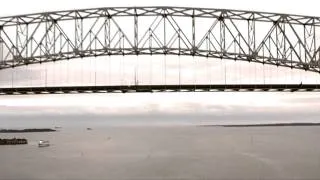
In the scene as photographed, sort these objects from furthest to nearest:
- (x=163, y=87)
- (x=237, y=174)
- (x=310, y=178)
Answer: (x=163, y=87)
(x=237, y=174)
(x=310, y=178)

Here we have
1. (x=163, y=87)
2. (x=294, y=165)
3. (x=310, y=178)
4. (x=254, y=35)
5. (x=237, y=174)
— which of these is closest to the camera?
(x=310, y=178)

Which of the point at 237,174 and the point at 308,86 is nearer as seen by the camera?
the point at 237,174

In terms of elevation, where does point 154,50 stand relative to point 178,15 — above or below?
below

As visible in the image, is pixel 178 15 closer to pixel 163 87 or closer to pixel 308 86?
pixel 163 87

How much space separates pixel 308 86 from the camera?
7294 cm

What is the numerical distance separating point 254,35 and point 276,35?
255cm

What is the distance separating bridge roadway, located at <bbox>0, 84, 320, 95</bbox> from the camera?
71.4 metres

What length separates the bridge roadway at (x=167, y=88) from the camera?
234ft

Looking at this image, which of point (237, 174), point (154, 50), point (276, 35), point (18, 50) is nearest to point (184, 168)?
point (237, 174)

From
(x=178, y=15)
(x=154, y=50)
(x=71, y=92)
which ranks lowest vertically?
(x=71, y=92)

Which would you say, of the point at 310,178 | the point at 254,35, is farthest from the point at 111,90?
the point at 310,178

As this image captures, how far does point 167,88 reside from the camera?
72312 mm

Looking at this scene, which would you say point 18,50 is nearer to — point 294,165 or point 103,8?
point 103,8

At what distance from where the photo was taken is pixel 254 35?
55.3 m
